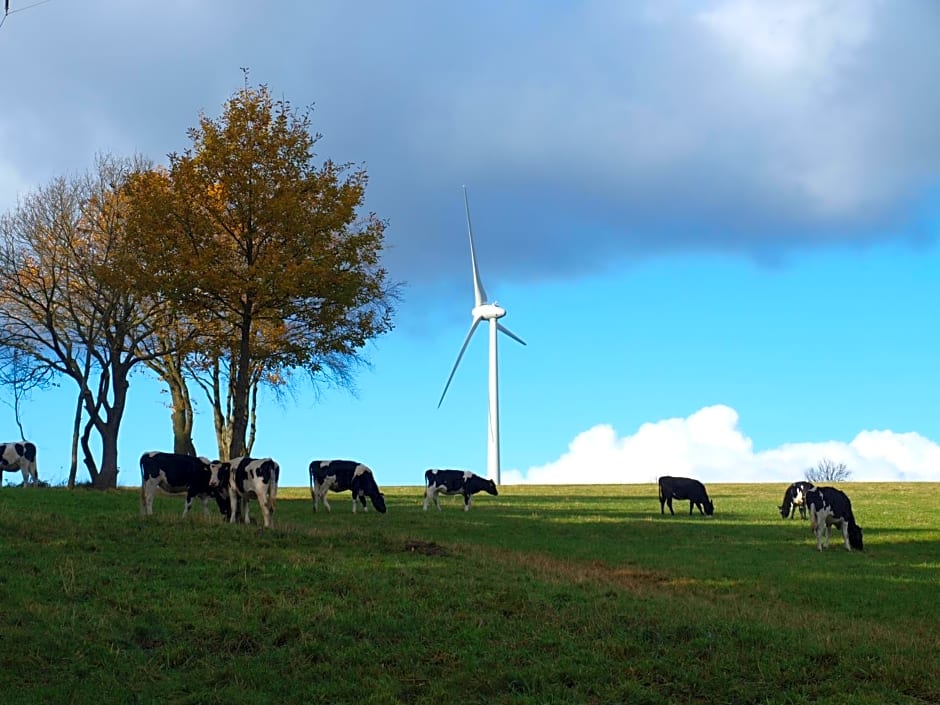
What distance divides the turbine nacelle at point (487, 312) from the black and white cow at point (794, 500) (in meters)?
27.2

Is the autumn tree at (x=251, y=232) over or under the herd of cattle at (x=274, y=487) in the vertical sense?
over

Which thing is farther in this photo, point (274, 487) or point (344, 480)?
point (344, 480)

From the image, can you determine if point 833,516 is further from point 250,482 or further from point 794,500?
point 250,482

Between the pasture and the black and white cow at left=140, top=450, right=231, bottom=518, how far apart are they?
164cm

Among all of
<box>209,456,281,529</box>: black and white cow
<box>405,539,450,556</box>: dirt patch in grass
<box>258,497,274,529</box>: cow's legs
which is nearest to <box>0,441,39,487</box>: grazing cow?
<box>209,456,281,529</box>: black and white cow

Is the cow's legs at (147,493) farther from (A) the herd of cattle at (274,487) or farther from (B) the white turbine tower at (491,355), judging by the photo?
(B) the white turbine tower at (491,355)

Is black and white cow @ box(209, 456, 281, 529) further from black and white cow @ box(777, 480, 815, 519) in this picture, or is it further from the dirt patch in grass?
black and white cow @ box(777, 480, 815, 519)

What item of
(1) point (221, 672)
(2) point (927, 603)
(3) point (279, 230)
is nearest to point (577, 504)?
(3) point (279, 230)

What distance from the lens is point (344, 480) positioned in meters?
35.0

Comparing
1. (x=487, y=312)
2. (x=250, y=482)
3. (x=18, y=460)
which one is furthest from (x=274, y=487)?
(x=487, y=312)

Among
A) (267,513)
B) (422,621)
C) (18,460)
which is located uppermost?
(18,460)

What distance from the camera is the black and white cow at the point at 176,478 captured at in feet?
82.9

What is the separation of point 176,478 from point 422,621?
12.4m

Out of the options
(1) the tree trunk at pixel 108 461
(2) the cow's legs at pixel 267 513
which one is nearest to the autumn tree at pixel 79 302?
(1) the tree trunk at pixel 108 461
